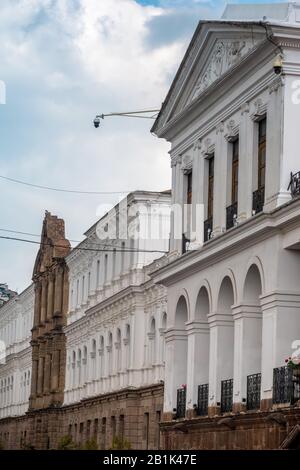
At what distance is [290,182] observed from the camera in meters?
36.4

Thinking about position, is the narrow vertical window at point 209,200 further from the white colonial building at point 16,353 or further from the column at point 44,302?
the white colonial building at point 16,353

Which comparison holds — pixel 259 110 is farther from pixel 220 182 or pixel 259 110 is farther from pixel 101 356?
pixel 101 356

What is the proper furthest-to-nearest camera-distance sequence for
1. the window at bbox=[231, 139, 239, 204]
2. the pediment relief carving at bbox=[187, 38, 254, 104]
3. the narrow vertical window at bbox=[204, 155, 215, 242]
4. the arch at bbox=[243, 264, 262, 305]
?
the narrow vertical window at bbox=[204, 155, 215, 242]
the window at bbox=[231, 139, 239, 204]
the pediment relief carving at bbox=[187, 38, 254, 104]
the arch at bbox=[243, 264, 262, 305]

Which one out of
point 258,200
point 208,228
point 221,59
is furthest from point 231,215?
point 221,59

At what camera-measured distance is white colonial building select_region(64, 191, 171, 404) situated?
207 feet

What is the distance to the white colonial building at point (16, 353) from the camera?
339ft

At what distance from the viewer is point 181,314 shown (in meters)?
45.9

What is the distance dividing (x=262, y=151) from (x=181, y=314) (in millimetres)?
8786

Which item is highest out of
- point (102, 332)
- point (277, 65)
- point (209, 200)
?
point (277, 65)

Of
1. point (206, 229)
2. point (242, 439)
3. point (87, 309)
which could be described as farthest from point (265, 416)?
point (87, 309)

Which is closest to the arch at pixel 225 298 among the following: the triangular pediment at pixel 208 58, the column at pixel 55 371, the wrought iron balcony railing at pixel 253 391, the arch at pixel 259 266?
the arch at pixel 259 266

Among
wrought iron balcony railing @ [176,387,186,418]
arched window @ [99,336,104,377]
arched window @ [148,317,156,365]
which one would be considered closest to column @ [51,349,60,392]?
arched window @ [99,336,104,377]

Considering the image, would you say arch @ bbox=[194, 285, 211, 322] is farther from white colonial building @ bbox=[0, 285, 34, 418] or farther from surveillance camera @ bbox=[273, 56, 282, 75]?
white colonial building @ bbox=[0, 285, 34, 418]

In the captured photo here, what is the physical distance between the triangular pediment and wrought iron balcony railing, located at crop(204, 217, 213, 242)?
4.05 metres
